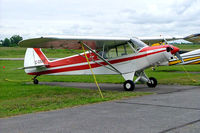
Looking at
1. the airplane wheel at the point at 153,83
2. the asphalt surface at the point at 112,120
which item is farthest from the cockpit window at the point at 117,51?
the asphalt surface at the point at 112,120

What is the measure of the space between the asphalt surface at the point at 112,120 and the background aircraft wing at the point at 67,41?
4161 millimetres

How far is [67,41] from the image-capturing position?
11.5 metres

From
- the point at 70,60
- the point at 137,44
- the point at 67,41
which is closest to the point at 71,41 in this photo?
the point at 67,41

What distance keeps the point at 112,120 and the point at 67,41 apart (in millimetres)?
6387

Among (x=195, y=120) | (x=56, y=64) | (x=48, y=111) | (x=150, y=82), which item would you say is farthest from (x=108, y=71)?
(x=195, y=120)

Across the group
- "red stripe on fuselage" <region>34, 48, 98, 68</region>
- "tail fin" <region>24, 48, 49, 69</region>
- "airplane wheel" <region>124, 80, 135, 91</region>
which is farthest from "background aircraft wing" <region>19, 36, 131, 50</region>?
"tail fin" <region>24, 48, 49, 69</region>

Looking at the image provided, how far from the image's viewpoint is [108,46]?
13.4 meters

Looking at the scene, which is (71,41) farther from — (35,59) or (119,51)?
(35,59)

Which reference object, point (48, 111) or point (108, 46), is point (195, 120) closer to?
point (48, 111)

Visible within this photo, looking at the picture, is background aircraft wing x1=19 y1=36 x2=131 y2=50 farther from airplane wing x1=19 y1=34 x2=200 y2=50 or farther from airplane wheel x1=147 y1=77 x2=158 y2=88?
airplane wheel x1=147 y1=77 x2=158 y2=88

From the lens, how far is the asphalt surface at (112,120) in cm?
501

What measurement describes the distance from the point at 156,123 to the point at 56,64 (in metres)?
11.3

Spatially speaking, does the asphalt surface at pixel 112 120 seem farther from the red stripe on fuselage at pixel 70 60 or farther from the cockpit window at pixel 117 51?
the red stripe on fuselage at pixel 70 60

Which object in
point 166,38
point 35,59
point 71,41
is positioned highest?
point 166,38
